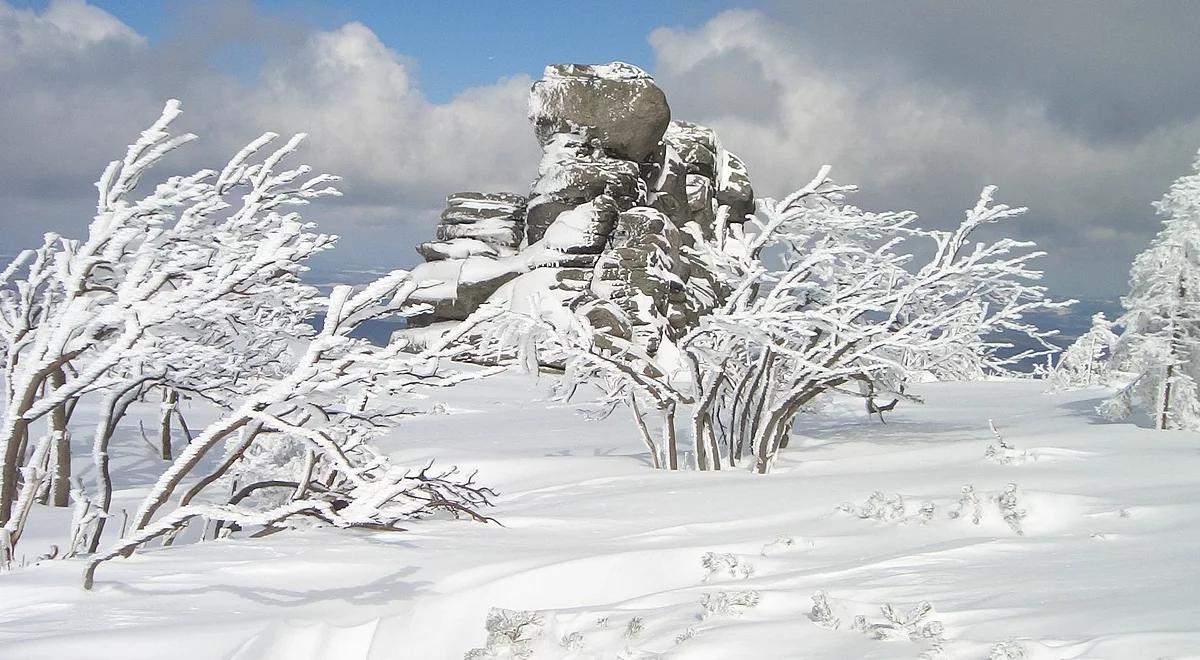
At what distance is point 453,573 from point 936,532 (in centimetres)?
260

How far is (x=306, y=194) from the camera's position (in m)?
6.58

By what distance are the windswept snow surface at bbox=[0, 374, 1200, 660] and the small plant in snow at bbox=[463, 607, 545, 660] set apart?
0.05 metres

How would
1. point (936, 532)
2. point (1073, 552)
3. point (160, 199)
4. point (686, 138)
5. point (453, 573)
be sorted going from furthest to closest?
point (686, 138), point (160, 199), point (936, 532), point (453, 573), point (1073, 552)

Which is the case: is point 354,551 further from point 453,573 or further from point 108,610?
point 108,610

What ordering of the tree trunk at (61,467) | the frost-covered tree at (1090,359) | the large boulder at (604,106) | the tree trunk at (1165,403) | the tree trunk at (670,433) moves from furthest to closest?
the large boulder at (604,106) < the frost-covered tree at (1090,359) < the tree trunk at (1165,403) < the tree trunk at (670,433) < the tree trunk at (61,467)

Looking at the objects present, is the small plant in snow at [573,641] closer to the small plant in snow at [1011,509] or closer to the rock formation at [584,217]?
the small plant in snow at [1011,509]

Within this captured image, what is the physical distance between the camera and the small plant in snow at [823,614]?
2.69 m

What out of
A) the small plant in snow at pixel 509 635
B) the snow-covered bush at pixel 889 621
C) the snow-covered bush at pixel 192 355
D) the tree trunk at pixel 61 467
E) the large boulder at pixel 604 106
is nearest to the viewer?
the snow-covered bush at pixel 889 621

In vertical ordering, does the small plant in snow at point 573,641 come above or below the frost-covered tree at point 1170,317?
below

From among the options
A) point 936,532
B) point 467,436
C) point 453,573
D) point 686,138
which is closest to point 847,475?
point 936,532

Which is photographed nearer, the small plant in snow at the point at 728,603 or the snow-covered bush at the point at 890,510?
the small plant in snow at the point at 728,603

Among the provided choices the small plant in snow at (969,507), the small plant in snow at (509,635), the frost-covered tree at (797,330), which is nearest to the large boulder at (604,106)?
the frost-covered tree at (797,330)

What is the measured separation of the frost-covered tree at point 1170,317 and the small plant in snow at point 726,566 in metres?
8.62

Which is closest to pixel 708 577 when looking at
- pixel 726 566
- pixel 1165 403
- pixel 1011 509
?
pixel 726 566
